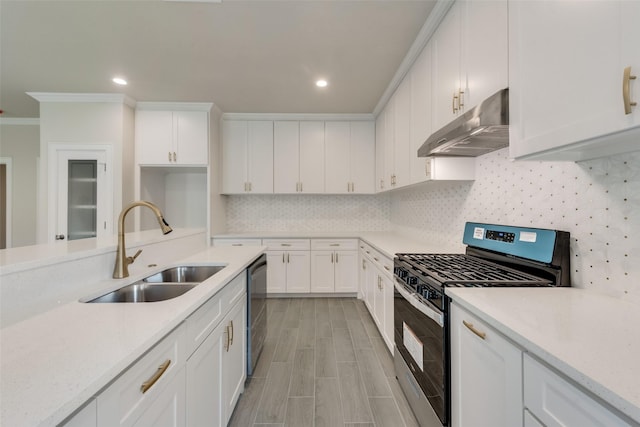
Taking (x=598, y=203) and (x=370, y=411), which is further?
(x=370, y=411)

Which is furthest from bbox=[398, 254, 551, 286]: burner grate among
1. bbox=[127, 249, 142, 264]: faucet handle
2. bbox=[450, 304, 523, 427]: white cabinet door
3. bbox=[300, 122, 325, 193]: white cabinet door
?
bbox=[300, 122, 325, 193]: white cabinet door

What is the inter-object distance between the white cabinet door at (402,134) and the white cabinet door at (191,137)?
2.42 metres

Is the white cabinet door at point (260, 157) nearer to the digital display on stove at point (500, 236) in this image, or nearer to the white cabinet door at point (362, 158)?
the white cabinet door at point (362, 158)

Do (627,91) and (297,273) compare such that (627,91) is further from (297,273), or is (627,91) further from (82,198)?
(82,198)

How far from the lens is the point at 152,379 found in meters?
0.76

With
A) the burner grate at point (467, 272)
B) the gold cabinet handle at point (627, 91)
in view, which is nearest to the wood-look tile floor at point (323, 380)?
the burner grate at point (467, 272)

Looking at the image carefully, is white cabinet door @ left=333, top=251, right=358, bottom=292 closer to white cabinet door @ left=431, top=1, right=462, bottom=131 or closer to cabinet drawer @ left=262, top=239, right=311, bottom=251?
cabinet drawer @ left=262, top=239, right=311, bottom=251

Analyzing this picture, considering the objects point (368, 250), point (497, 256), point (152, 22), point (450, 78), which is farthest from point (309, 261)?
point (152, 22)

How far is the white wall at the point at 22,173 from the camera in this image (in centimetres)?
388

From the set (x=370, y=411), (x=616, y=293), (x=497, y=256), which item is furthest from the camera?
(x=370, y=411)

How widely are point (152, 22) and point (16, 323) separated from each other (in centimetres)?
211

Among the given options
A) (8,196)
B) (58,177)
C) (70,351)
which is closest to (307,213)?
(58,177)

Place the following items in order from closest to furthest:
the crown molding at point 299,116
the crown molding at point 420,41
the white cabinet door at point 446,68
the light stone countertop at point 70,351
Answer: the light stone countertop at point 70,351
the white cabinet door at point 446,68
the crown molding at point 420,41
the crown molding at point 299,116

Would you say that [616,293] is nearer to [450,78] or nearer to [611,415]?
[611,415]
